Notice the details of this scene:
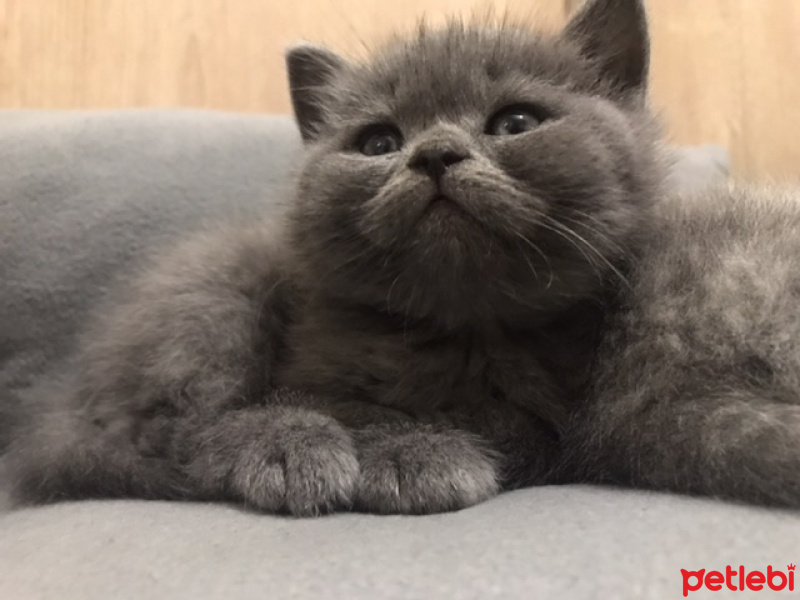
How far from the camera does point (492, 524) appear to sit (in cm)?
65

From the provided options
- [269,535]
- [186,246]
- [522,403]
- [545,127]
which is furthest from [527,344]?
[186,246]

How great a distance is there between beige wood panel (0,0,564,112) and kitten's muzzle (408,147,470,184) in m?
1.00

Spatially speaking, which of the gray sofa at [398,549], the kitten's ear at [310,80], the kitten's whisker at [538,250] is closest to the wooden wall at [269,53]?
the kitten's ear at [310,80]

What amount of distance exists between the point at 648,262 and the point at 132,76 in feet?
4.54

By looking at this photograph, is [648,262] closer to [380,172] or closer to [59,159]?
[380,172]

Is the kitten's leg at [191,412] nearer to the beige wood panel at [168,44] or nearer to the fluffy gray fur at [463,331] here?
the fluffy gray fur at [463,331]

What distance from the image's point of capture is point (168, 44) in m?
1.73

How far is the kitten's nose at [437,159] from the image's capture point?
2.53 ft

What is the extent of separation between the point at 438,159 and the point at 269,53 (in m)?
1.13

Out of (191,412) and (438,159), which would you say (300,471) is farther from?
(438,159)

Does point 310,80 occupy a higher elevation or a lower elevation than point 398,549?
higher

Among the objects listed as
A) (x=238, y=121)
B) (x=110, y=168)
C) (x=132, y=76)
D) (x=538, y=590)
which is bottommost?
(x=538, y=590)
